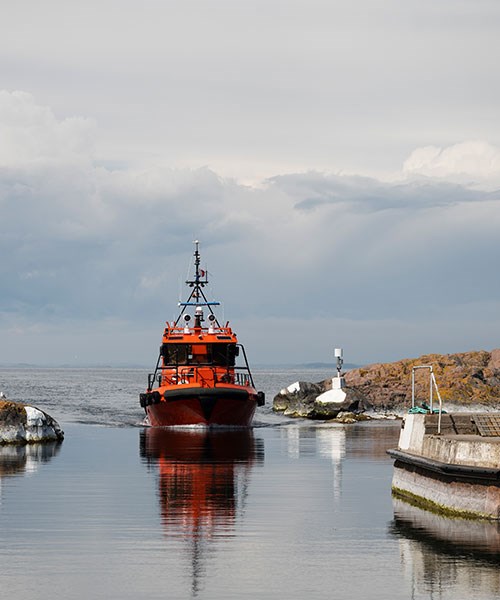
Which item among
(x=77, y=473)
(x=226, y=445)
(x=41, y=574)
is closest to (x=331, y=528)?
(x=41, y=574)

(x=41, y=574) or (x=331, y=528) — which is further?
(x=331, y=528)

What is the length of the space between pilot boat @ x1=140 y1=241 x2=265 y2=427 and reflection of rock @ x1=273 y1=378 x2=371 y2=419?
8.62 metres

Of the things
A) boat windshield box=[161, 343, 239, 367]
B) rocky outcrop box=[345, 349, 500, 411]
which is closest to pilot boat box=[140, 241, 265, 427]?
boat windshield box=[161, 343, 239, 367]

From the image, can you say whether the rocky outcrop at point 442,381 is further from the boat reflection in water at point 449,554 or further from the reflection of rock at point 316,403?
the boat reflection in water at point 449,554

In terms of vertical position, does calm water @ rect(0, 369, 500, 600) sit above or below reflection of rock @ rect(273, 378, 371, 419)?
below

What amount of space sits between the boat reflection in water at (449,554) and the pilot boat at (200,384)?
1023 inches

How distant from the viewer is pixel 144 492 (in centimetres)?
2506

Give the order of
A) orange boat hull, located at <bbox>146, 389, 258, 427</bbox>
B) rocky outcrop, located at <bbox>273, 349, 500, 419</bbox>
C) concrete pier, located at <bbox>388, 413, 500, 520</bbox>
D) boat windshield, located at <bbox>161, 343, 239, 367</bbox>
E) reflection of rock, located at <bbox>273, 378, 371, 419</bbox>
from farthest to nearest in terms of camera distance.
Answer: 1. rocky outcrop, located at <bbox>273, 349, 500, 419</bbox>
2. reflection of rock, located at <bbox>273, 378, 371, 419</bbox>
3. boat windshield, located at <bbox>161, 343, 239, 367</bbox>
4. orange boat hull, located at <bbox>146, 389, 258, 427</bbox>
5. concrete pier, located at <bbox>388, 413, 500, 520</bbox>

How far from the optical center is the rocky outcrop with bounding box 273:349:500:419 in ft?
195

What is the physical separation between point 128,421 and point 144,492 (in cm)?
3357

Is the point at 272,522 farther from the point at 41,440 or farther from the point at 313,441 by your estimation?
the point at 313,441

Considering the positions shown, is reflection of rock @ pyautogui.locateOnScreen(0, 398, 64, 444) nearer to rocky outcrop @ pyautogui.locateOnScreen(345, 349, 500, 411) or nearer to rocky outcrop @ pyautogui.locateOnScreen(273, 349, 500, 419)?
rocky outcrop @ pyautogui.locateOnScreen(273, 349, 500, 419)

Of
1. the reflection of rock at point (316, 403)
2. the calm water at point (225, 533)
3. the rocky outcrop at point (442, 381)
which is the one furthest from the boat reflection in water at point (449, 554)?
the rocky outcrop at point (442, 381)

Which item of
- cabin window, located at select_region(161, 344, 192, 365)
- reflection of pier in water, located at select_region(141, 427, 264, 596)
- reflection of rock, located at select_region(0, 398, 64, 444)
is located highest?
cabin window, located at select_region(161, 344, 192, 365)
